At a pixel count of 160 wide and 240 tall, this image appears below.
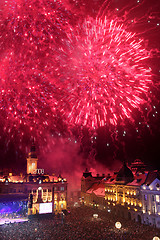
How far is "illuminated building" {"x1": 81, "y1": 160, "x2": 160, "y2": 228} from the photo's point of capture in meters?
52.8

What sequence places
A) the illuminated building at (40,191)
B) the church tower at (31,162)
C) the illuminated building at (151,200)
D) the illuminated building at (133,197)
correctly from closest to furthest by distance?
the illuminated building at (151,200)
the illuminated building at (133,197)
the illuminated building at (40,191)
the church tower at (31,162)

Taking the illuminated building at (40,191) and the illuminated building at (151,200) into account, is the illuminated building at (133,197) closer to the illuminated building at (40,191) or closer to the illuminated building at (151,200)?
the illuminated building at (151,200)

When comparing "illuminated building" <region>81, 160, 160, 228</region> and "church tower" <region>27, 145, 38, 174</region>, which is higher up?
"church tower" <region>27, 145, 38, 174</region>

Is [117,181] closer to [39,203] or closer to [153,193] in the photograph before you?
[153,193]

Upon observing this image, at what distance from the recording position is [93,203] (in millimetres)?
89875

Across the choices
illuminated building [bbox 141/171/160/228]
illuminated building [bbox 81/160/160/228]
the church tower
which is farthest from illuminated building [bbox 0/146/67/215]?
illuminated building [bbox 141/171/160/228]

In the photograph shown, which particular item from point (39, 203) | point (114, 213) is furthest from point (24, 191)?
point (114, 213)

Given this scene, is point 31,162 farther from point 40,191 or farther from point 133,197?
point 133,197

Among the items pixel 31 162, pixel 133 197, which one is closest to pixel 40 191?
pixel 31 162

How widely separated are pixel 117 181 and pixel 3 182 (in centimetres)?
4189

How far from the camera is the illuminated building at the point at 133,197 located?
2077 inches

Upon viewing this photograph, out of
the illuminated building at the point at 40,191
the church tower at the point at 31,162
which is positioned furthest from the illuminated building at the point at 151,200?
the church tower at the point at 31,162

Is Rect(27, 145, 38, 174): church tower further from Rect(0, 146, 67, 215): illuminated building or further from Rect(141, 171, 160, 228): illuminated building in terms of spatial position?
Rect(141, 171, 160, 228): illuminated building

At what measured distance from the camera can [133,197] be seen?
61.8 m
